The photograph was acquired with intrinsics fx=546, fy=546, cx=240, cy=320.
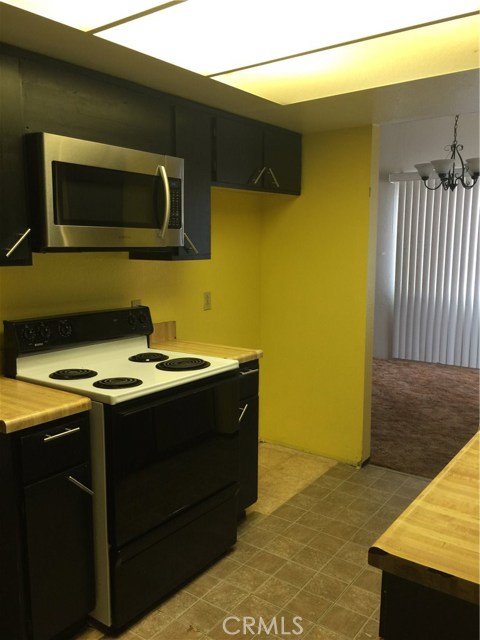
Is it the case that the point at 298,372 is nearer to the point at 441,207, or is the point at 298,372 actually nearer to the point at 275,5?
the point at 275,5

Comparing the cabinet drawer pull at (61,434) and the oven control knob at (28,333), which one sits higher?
the oven control knob at (28,333)

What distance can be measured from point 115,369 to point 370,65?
168cm

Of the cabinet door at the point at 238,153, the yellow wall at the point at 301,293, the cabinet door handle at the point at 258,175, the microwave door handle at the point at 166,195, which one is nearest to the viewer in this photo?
the microwave door handle at the point at 166,195

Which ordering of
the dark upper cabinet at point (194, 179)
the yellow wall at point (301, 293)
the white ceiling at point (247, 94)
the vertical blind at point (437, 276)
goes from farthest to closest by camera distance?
the vertical blind at point (437, 276)
the yellow wall at point (301, 293)
the dark upper cabinet at point (194, 179)
the white ceiling at point (247, 94)

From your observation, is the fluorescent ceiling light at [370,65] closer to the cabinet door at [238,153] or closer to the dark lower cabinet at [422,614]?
the cabinet door at [238,153]

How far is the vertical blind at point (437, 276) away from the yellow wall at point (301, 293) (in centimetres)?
333

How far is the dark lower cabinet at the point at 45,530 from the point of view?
5.76 feet

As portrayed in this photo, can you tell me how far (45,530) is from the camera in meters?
1.82

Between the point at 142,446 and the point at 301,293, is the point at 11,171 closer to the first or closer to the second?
the point at 142,446

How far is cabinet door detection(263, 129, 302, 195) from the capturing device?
3221 millimetres

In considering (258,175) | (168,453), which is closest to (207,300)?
(258,175)

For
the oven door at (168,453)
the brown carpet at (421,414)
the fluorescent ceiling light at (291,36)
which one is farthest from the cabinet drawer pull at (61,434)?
the brown carpet at (421,414)

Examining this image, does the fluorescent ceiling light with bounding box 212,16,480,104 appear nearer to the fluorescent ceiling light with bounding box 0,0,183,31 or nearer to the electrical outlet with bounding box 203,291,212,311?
the fluorescent ceiling light with bounding box 0,0,183,31

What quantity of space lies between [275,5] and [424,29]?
59 cm
